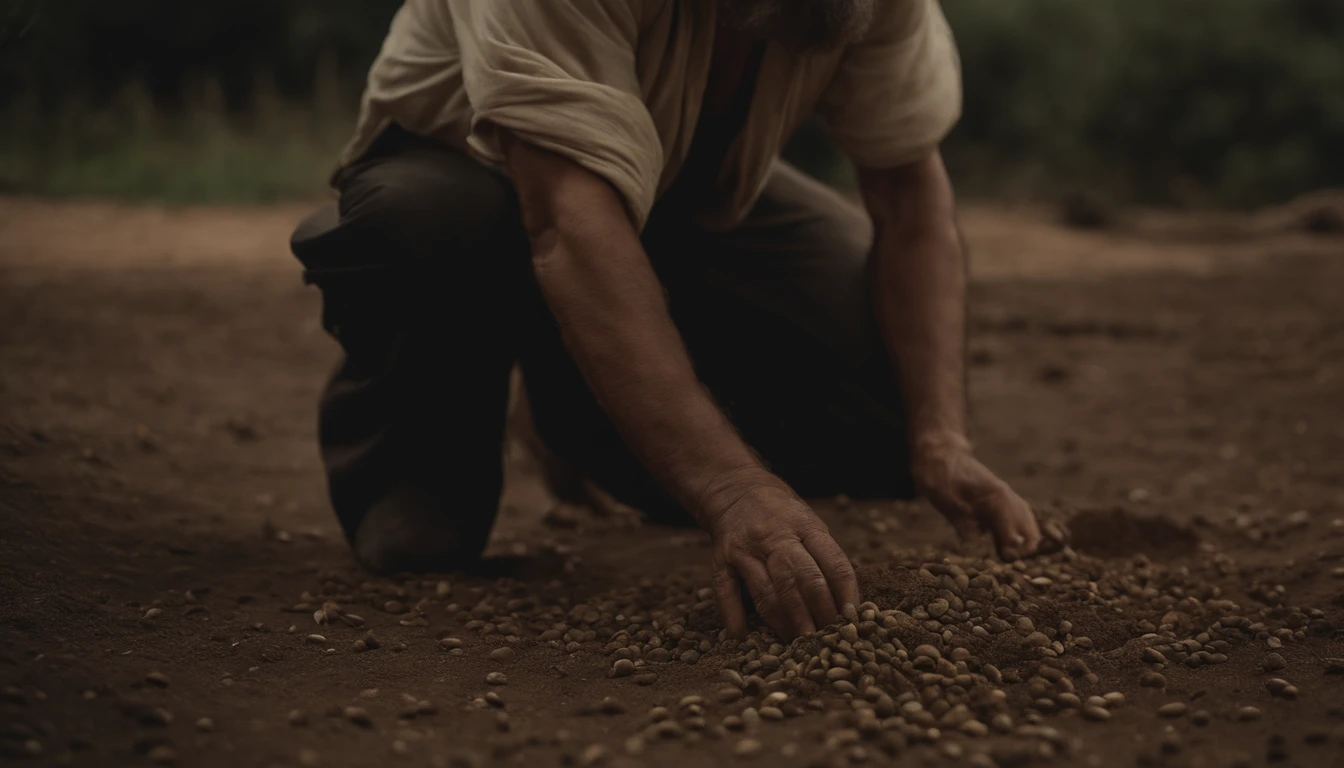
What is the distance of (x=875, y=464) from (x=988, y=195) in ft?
A: 25.1

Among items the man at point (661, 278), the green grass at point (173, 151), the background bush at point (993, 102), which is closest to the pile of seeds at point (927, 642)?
the man at point (661, 278)

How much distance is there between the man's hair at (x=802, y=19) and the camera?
2.19 meters

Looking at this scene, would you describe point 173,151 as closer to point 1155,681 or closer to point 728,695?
point 728,695

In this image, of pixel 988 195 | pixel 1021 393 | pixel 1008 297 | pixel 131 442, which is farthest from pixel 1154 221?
pixel 131 442

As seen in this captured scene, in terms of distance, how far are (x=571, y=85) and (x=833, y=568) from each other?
33.7 inches

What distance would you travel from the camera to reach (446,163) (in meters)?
2.47

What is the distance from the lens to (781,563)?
1.91 m

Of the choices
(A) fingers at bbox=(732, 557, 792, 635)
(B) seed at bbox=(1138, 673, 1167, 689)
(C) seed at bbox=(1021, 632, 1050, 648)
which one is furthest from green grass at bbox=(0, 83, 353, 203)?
(B) seed at bbox=(1138, 673, 1167, 689)

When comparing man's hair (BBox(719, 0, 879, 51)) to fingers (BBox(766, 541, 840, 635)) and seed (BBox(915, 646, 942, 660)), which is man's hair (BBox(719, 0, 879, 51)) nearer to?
fingers (BBox(766, 541, 840, 635))

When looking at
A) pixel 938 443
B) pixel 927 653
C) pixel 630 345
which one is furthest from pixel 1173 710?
pixel 630 345

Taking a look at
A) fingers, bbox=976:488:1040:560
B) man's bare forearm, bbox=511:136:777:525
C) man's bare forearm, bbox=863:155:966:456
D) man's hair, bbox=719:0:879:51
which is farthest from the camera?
man's bare forearm, bbox=863:155:966:456

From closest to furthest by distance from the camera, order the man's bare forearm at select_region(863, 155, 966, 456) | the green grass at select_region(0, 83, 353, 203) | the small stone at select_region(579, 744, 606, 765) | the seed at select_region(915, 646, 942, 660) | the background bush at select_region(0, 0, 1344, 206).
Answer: the small stone at select_region(579, 744, 606, 765) < the seed at select_region(915, 646, 942, 660) < the man's bare forearm at select_region(863, 155, 966, 456) < the green grass at select_region(0, 83, 353, 203) < the background bush at select_region(0, 0, 1344, 206)

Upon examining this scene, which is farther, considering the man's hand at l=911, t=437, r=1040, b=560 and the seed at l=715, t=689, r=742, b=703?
the man's hand at l=911, t=437, r=1040, b=560

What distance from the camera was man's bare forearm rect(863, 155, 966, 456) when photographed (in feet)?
8.43
